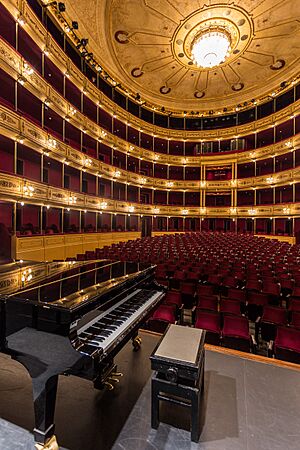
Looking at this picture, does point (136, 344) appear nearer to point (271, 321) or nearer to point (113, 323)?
point (113, 323)

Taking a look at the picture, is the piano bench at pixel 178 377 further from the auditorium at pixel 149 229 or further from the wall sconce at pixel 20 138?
the wall sconce at pixel 20 138

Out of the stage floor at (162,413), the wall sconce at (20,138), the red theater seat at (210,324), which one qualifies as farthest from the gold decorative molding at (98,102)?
the stage floor at (162,413)

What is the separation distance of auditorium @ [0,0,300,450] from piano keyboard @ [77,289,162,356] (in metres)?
0.02

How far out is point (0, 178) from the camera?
7.69m

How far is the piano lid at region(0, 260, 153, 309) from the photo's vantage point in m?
1.64

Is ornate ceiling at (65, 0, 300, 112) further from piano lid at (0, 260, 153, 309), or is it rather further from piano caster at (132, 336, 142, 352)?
piano caster at (132, 336, 142, 352)

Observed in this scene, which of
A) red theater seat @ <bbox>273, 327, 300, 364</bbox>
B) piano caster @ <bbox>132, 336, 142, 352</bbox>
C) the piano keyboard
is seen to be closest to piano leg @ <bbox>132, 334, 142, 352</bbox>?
piano caster @ <bbox>132, 336, 142, 352</bbox>

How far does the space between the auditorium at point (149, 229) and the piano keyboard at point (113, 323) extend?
0.02 m

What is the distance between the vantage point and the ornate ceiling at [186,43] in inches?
451

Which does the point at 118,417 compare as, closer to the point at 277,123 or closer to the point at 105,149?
the point at 105,149

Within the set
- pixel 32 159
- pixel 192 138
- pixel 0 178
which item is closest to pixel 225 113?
pixel 192 138

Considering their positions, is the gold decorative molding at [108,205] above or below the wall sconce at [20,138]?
below

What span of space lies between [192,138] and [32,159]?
550 inches

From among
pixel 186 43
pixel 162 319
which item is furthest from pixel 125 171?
pixel 162 319
